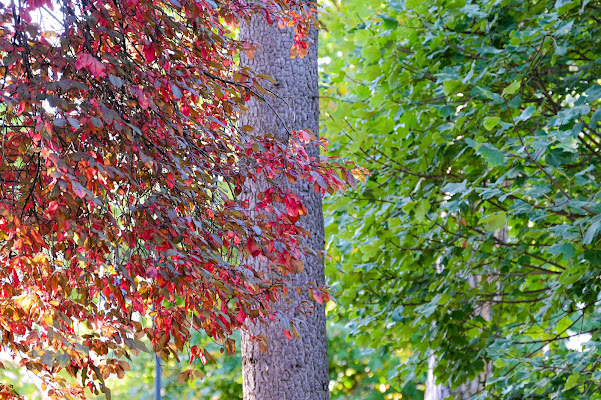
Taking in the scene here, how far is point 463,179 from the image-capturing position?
16.1ft

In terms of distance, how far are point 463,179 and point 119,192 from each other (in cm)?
294

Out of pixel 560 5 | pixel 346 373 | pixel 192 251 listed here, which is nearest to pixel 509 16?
pixel 560 5

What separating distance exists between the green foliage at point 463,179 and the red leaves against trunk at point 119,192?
1.52m

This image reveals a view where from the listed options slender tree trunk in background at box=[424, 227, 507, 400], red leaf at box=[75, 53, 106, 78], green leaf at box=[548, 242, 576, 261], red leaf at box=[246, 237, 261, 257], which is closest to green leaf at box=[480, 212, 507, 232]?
green leaf at box=[548, 242, 576, 261]

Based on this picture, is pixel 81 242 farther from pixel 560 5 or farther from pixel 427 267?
pixel 427 267

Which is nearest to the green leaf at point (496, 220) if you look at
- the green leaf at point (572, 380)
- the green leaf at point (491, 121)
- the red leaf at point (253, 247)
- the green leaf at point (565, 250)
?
the green leaf at point (565, 250)

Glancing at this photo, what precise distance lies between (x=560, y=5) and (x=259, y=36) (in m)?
1.86

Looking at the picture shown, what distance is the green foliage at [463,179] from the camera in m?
4.06

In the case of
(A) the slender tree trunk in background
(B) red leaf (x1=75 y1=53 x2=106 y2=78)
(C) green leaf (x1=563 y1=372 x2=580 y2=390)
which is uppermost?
(B) red leaf (x1=75 y1=53 x2=106 y2=78)

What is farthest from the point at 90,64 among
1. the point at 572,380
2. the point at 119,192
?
the point at 572,380

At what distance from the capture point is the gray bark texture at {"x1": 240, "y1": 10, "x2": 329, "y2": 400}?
398cm

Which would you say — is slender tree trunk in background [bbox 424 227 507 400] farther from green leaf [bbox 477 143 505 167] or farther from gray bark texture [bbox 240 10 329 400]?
green leaf [bbox 477 143 505 167]

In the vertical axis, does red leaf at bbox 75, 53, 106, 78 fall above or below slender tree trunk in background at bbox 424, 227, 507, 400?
above

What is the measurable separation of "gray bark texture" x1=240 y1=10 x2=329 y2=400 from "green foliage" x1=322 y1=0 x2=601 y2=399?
15.9 inches
